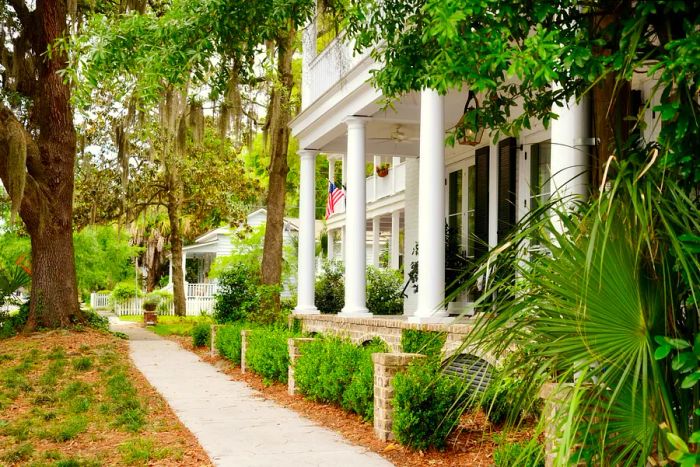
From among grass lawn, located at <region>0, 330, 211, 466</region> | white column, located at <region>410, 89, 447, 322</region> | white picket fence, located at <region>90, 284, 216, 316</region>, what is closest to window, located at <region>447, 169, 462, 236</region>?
white column, located at <region>410, 89, 447, 322</region>

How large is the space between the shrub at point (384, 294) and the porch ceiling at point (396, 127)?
3660mm

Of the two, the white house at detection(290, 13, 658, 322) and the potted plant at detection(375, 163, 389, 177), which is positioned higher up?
the potted plant at detection(375, 163, 389, 177)

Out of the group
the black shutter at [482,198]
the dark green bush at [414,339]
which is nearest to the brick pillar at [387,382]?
the dark green bush at [414,339]

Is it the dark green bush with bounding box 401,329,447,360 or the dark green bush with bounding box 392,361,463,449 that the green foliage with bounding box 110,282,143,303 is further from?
the dark green bush with bounding box 392,361,463,449

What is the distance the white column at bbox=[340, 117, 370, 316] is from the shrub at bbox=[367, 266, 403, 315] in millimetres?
5552

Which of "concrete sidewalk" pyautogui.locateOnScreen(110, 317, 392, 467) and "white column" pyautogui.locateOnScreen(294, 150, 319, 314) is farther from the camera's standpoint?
"white column" pyautogui.locateOnScreen(294, 150, 319, 314)

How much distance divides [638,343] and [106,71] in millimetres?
4416

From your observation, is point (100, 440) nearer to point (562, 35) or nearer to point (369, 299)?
point (562, 35)

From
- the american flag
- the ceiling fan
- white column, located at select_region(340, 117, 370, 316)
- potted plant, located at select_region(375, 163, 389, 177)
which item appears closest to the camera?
white column, located at select_region(340, 117, 370, 316)

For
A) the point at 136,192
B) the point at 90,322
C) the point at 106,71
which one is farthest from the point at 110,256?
the point at 106,71

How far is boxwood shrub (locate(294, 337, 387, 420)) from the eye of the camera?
834cm

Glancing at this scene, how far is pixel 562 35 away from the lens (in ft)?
13.8

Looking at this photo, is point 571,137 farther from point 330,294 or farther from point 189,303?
point 189,303

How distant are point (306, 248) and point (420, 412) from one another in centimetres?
833
